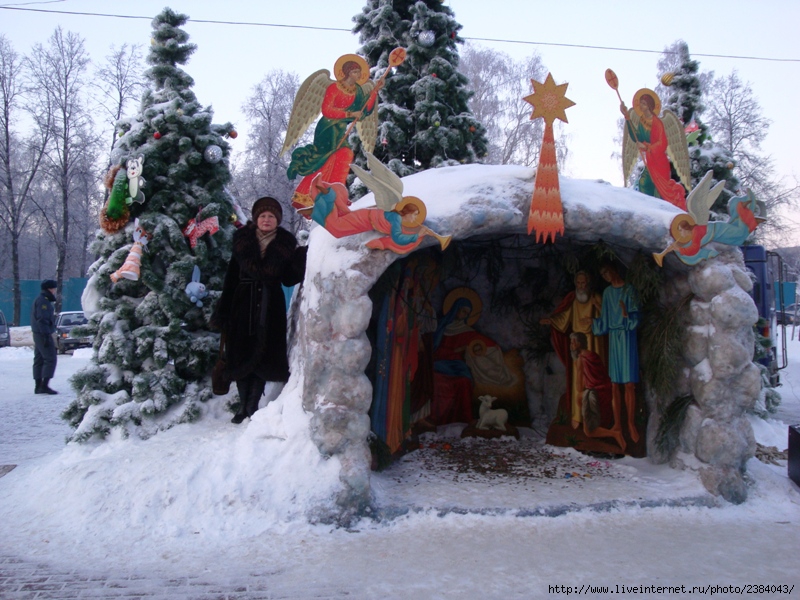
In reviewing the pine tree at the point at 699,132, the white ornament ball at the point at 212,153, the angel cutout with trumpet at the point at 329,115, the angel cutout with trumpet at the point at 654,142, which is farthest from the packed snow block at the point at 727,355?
the white ornament ball at the point at 212,153

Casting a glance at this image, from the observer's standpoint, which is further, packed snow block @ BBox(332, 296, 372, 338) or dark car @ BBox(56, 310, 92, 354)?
dark car @ BBox(56, 310, 92, 354)

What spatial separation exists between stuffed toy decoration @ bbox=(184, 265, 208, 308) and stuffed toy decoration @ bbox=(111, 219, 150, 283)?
1.61 ft

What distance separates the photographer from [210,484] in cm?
430

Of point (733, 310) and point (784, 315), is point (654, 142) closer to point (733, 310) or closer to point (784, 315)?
point (733, 310)

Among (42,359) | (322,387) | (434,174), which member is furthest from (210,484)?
(42,359)

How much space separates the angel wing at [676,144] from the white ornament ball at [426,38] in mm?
4920

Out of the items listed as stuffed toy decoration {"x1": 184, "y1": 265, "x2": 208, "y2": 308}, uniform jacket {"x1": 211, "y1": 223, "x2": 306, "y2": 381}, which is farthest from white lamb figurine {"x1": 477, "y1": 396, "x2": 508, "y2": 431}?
stuffed toy decoration {"x1": 184, "y1": 265, "x2": 208, "y2": 308}

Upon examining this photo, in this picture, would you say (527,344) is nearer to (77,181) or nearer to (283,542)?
(283,542)

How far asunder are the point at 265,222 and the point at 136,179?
5.37 feet

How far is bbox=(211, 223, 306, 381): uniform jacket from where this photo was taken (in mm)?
5320

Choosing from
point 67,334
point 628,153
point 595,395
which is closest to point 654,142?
point 628,153

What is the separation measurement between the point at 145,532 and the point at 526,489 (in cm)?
277

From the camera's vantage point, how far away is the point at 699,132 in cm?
873

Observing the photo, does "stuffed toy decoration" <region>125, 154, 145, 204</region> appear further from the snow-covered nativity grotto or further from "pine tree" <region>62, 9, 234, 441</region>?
"pine tree" <region>62, 9, 234, 441</region>
